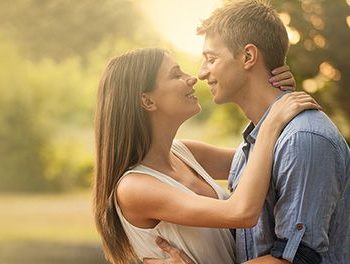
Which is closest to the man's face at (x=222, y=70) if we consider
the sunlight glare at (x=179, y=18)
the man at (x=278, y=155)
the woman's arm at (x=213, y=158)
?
the man at (x=278, y=155)

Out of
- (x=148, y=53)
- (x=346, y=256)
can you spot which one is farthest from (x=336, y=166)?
(x=148, y=53)

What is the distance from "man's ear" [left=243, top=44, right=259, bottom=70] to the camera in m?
1.74

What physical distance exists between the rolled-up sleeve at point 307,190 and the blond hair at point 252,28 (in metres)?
0.24

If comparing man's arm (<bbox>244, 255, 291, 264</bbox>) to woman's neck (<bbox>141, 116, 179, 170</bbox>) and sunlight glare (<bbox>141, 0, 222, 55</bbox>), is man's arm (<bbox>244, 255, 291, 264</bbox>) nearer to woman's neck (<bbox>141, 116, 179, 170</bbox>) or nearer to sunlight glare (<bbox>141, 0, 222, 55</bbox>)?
woman's neck (<bbox>141, 116, 179, 170</bbox>)

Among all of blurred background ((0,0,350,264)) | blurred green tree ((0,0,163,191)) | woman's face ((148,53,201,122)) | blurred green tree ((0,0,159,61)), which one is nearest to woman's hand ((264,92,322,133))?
woman's face ((148,53,201,122))

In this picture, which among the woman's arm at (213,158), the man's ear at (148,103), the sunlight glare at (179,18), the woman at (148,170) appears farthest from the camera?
the sunlight glare at (179,18)

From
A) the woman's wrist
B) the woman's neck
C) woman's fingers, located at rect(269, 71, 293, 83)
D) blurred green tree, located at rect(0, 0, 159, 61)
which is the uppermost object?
blurred green tree, located at rect(0, 0, 159, 61)

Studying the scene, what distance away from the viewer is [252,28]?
1.75 metres

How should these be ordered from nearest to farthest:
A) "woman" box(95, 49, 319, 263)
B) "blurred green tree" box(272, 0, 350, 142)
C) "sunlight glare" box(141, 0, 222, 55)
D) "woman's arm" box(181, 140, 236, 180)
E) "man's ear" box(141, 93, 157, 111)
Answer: "woman" box(95, 49, 319, 263)
"man's ear" box(141, 93, 157, 111)
"woman's arm" box(181, 140, 236, 180)
"blurred green tree" box(272, 0, 350, 142)
"sunlight glare" box(141, 0, 222, 55)

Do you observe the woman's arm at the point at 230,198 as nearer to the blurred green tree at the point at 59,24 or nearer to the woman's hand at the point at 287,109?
the woman's hand at the point at 287,109

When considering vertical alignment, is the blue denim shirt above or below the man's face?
below

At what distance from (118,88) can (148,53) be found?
4.1 inches

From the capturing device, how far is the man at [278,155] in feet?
5.20

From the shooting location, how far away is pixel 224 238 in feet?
6.07
